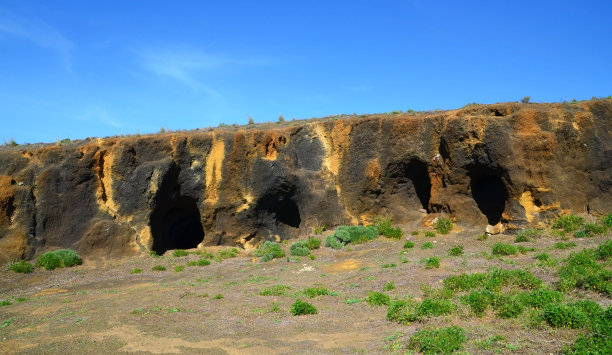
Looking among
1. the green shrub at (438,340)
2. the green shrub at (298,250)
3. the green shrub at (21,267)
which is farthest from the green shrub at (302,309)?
the green shrub at (21,267)

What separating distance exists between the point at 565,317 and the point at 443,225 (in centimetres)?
1222

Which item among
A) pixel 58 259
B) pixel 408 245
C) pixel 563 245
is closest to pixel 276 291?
pixel 408 245

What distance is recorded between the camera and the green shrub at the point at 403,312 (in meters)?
10.0

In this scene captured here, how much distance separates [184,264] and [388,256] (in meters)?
8.36

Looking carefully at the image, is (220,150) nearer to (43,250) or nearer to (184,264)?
(184,264)

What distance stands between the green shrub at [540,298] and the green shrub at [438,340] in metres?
1.93

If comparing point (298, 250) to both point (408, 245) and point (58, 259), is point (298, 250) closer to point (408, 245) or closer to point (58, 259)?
point (408, 245)

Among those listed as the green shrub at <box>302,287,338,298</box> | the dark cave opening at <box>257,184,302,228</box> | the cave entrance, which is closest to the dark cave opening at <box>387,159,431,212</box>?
A: the cave entrance

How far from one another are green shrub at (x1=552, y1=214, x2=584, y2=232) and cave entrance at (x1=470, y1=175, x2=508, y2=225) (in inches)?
106

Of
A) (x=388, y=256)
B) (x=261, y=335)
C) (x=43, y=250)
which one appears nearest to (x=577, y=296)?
(x=261, y=335)

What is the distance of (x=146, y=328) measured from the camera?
11133 millimetres

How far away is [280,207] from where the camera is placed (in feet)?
76.4

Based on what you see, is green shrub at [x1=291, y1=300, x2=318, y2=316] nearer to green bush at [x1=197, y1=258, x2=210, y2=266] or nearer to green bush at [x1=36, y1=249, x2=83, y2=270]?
green bush at [x1=197, y1=258, x2=210, y2=266]

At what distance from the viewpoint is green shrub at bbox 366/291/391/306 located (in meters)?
11.6
